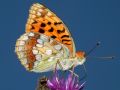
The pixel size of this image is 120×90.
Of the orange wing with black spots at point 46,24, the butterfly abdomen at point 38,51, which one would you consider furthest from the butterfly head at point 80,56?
the orange wing with black spots at point 46,24

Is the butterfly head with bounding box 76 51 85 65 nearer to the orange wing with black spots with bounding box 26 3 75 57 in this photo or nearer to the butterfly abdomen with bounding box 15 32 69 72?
the butterfly abdomen with bounding box 15 32 69 72

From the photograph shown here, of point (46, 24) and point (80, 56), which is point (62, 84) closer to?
point (80, 56)

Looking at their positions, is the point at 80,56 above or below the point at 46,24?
below

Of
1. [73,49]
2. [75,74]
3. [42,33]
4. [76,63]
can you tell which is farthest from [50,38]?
[75,74]

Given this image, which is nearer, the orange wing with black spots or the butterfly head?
the butterfly head

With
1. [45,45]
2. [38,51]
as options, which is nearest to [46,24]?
[45,45]

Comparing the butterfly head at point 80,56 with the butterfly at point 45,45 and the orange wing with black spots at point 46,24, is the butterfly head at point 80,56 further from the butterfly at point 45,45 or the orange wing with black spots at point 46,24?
the orange wing with black spots at point 46,24

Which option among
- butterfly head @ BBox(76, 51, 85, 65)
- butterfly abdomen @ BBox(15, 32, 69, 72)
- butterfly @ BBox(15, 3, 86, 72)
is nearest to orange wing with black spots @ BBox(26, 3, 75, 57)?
butterfly @ BBox(15, 3, 86, 72)

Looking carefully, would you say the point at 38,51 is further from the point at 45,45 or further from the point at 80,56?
the point at 80,56

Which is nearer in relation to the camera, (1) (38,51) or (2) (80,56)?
(2) (80,56)
